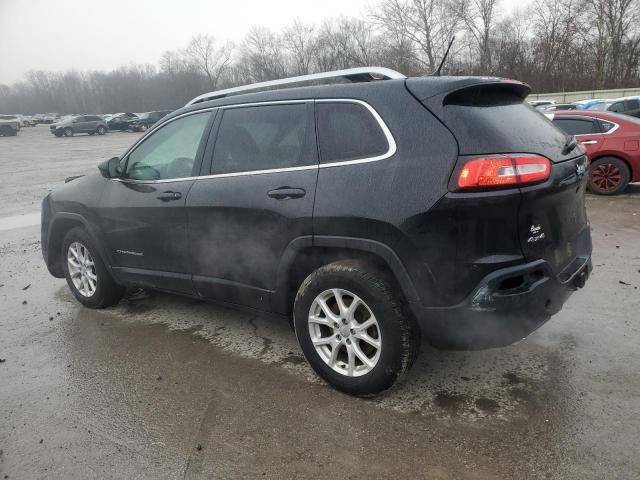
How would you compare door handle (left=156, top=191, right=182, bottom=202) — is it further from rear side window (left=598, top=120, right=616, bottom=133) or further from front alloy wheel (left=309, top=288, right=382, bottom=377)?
rear side window (left=598, top=120, right=616, bottom=133)

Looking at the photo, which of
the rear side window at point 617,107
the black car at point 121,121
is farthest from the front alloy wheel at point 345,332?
the black car at point 121,121

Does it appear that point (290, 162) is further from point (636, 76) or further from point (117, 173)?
point (636, 76)

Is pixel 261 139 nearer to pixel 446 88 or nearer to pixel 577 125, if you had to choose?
pixel 446 88

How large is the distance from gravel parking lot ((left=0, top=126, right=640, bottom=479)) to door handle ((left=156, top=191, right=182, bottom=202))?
1.12 m

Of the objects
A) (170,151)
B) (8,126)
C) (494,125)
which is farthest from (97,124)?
(494,125)

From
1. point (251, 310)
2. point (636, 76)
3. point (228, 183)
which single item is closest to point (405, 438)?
point (251, 310)

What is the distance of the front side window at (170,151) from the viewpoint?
3746 millimetres

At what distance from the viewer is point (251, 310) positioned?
3.46 m

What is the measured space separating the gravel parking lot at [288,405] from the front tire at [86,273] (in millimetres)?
311

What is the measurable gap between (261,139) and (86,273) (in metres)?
2.47

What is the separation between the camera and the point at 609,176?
8.58 metres

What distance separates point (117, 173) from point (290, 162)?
1851mm

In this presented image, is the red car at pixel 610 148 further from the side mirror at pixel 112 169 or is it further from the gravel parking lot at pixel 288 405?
the side mirror at pixel 112 169

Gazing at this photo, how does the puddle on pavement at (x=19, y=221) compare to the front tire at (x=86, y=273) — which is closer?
the front tire at (x=86, y=273)
